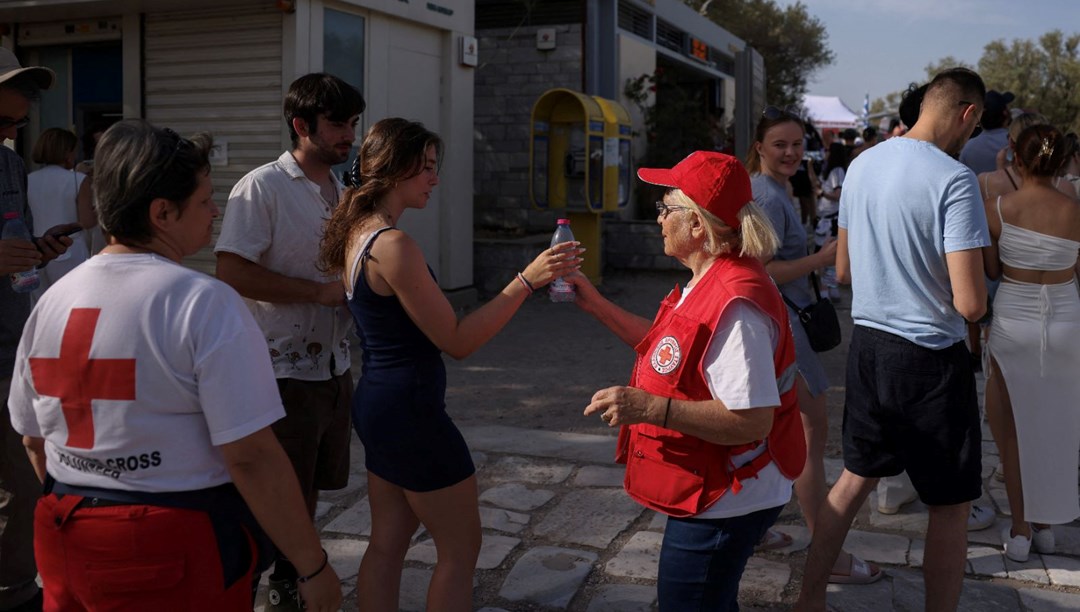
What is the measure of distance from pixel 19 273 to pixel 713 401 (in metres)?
2.38

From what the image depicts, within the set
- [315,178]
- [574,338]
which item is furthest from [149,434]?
[574,338]

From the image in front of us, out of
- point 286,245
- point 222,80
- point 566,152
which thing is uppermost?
point 222,80

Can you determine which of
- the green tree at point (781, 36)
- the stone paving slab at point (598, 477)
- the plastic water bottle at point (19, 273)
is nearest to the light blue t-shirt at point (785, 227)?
the stone paving slab at point (598, 477)

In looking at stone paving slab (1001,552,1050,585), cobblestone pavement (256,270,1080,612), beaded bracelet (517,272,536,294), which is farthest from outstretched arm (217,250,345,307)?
stone paving slab (1001,552,1050,585)

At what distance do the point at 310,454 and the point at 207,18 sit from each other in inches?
272

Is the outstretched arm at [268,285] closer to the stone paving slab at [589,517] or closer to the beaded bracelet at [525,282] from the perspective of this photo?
the beaded bracelet at [525,282]

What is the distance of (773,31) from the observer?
119 feet

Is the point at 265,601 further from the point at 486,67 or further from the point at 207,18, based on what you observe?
the point at 486,67

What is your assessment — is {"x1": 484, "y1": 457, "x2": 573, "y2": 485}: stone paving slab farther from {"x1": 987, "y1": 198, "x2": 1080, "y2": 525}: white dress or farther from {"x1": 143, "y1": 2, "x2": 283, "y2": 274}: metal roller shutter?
{"x1": 143, "y1": 2, "x2": 283, "y2": 274}: metal roller shutter

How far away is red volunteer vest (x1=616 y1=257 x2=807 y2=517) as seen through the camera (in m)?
2.57

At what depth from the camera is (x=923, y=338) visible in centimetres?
339

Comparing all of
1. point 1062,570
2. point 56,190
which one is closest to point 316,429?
point 1062,570

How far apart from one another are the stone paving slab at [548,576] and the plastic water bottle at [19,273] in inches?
83.0

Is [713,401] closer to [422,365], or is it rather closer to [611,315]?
[611,315]
